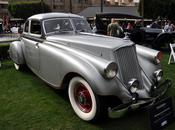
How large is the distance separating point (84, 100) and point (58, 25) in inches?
96.3

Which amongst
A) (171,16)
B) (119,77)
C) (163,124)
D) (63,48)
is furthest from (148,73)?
(171,16)

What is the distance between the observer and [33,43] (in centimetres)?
637

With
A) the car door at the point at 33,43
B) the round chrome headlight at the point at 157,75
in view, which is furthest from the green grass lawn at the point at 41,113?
the round chrome headlight at the point at 157,75

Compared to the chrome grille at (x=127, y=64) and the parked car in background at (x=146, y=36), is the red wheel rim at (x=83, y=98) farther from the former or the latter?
the parked car in background at (x=146, y=36)

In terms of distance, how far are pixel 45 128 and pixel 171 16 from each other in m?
40.2

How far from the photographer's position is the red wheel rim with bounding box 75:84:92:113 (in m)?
4.52

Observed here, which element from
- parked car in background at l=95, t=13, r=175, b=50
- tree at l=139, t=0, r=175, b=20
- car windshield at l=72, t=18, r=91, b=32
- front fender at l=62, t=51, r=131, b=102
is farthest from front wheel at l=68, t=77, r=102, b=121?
tree at l=139, t=0, r=175, b=20

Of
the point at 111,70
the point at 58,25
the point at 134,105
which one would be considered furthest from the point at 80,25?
the point at 134,105

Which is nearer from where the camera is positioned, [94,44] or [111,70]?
[111,70]

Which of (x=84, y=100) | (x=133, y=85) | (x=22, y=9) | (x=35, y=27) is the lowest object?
(x=84, y=100)

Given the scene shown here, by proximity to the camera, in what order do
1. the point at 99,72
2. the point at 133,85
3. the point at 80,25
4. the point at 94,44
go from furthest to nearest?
1. the point at 80,25
2. the point at 94,44
3. the point at 133,85
4. the point at 99,72

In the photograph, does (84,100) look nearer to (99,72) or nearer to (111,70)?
(99,72)

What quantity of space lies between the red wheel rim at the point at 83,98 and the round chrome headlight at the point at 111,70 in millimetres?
547

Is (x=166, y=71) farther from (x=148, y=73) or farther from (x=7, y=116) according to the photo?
(x=7, y=116)
